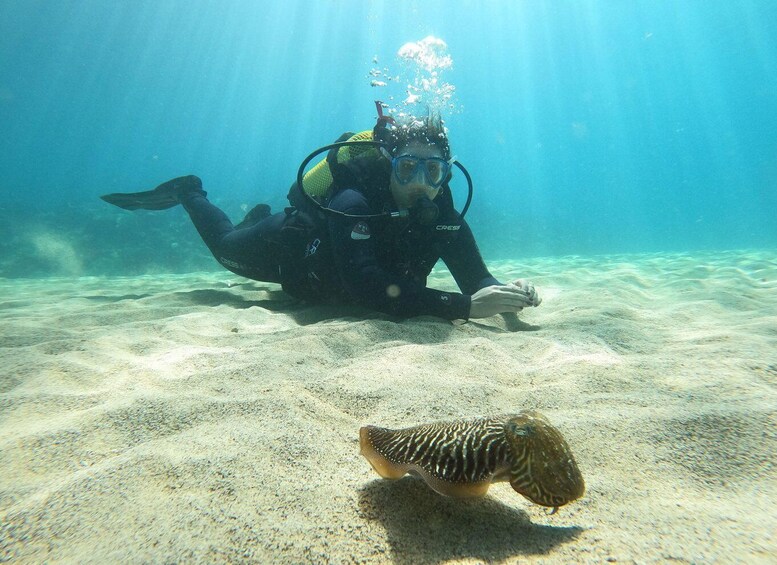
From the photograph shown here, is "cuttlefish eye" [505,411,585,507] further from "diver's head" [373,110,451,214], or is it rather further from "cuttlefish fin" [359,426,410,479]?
"diver's head" [373,110,451,214]

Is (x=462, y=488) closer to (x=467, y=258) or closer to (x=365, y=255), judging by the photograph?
(x=365, y=255)

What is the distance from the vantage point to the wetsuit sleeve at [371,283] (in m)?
3.78

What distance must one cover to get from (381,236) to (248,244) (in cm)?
216

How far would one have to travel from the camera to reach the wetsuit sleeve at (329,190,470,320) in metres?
3.78

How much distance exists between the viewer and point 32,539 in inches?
42.5

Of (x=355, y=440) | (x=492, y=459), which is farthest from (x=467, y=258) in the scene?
(x=492, y=459)

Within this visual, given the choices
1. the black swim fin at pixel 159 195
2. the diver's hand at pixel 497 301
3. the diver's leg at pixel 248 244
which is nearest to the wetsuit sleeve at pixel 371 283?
the diver's hand at pixel 497 301

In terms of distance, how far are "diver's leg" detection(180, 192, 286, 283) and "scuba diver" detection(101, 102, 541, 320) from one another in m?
0.02

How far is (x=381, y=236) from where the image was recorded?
437cm

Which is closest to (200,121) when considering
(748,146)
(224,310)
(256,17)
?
(256,17)

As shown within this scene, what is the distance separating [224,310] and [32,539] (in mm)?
3706

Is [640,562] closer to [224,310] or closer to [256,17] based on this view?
[224,310]

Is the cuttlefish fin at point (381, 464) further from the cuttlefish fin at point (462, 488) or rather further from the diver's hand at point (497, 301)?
the diver's hand at point (497, 301)

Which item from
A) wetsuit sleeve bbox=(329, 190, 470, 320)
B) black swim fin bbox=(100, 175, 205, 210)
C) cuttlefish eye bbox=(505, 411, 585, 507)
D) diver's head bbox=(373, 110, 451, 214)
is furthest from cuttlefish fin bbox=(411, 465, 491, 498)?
black swim fin bbox=(100, 175, 205, 210)
